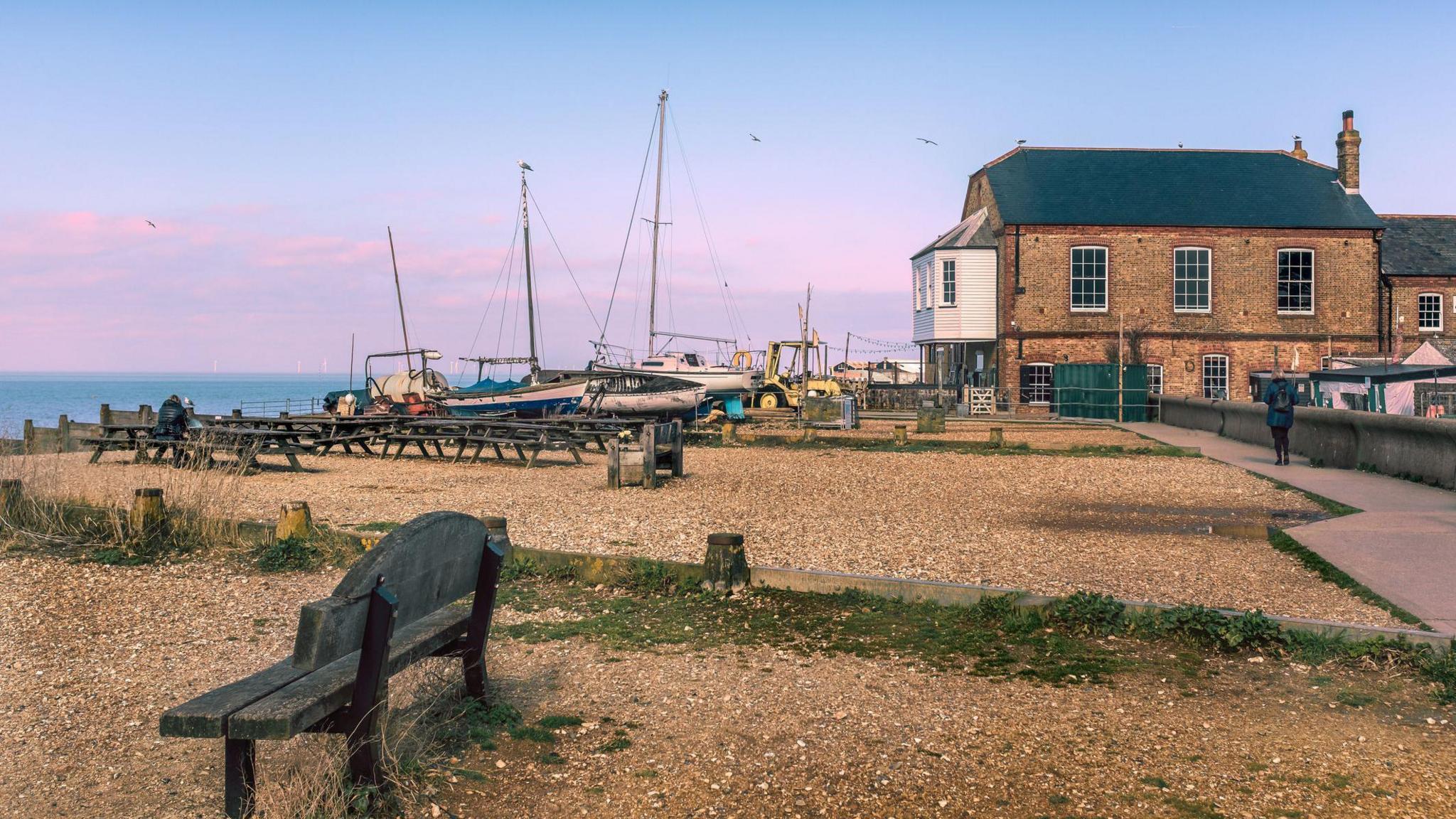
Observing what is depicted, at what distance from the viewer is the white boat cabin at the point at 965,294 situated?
40812mm

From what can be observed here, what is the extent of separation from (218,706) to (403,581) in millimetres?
817

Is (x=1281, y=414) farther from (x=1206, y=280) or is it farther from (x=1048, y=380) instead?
(x=1206, y=280)

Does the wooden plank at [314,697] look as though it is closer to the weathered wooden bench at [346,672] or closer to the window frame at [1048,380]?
the weathered wooden bench at [346,672]

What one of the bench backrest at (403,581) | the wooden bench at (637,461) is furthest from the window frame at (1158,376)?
the bench backrest at (403,581)

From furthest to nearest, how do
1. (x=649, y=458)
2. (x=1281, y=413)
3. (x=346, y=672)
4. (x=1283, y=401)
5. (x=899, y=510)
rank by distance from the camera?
(x=1281, y=413)
(x=1283, y=401)
(x=649, y=458)
(x=899, y=510)
(x=346, y=672)

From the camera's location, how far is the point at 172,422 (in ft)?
65.8

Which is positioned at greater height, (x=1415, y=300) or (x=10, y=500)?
(x=1415, y=300)

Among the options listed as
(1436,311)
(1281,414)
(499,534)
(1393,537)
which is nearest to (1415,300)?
(1436,311)

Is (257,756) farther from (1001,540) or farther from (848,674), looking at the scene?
(1001,540)

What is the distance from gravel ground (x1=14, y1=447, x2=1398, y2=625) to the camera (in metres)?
9.23

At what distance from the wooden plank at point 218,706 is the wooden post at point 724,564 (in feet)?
14.2

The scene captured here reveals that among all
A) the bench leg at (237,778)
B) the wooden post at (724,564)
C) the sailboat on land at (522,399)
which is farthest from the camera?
the sailboat on land at (522,399)

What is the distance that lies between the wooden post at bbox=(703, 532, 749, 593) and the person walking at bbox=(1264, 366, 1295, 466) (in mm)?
13615

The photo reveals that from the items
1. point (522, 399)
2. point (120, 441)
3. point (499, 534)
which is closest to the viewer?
point (499, 534)
